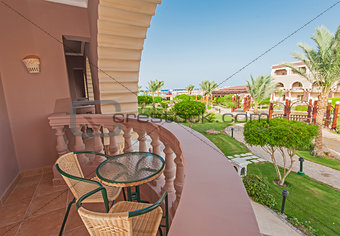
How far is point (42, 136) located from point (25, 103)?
2.01 ft

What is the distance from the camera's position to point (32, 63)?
271 centimetres

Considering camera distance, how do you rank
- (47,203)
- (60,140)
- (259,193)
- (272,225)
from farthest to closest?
(259,193)
(272,225)
(60,140)
(47,203)

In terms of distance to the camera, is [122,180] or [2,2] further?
[2,2]

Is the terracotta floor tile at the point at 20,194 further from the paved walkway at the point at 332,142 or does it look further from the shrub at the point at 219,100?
the shrub at the point at 219,100

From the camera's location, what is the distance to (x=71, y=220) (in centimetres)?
184

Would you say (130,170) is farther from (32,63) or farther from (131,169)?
(32,63)

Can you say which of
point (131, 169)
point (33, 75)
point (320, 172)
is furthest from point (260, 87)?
point (131, 169)

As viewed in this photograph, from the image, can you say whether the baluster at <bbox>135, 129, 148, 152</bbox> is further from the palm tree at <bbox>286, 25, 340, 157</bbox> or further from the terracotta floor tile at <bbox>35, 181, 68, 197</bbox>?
the palm tree at <bbox>286, 25, 340, 157</bbox>

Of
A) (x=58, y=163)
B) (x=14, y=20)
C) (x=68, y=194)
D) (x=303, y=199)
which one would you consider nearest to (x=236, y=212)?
(x=58, y=163)

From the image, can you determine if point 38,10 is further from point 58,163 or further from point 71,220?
point 71,220

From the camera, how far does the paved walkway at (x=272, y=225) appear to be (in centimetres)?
402

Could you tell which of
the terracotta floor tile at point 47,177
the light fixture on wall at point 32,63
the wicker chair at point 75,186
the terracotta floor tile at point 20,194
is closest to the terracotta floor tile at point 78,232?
the wicker chair at point 75,186

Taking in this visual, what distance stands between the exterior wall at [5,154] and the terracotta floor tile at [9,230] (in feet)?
1.93

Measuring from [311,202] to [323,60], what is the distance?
686 cm
